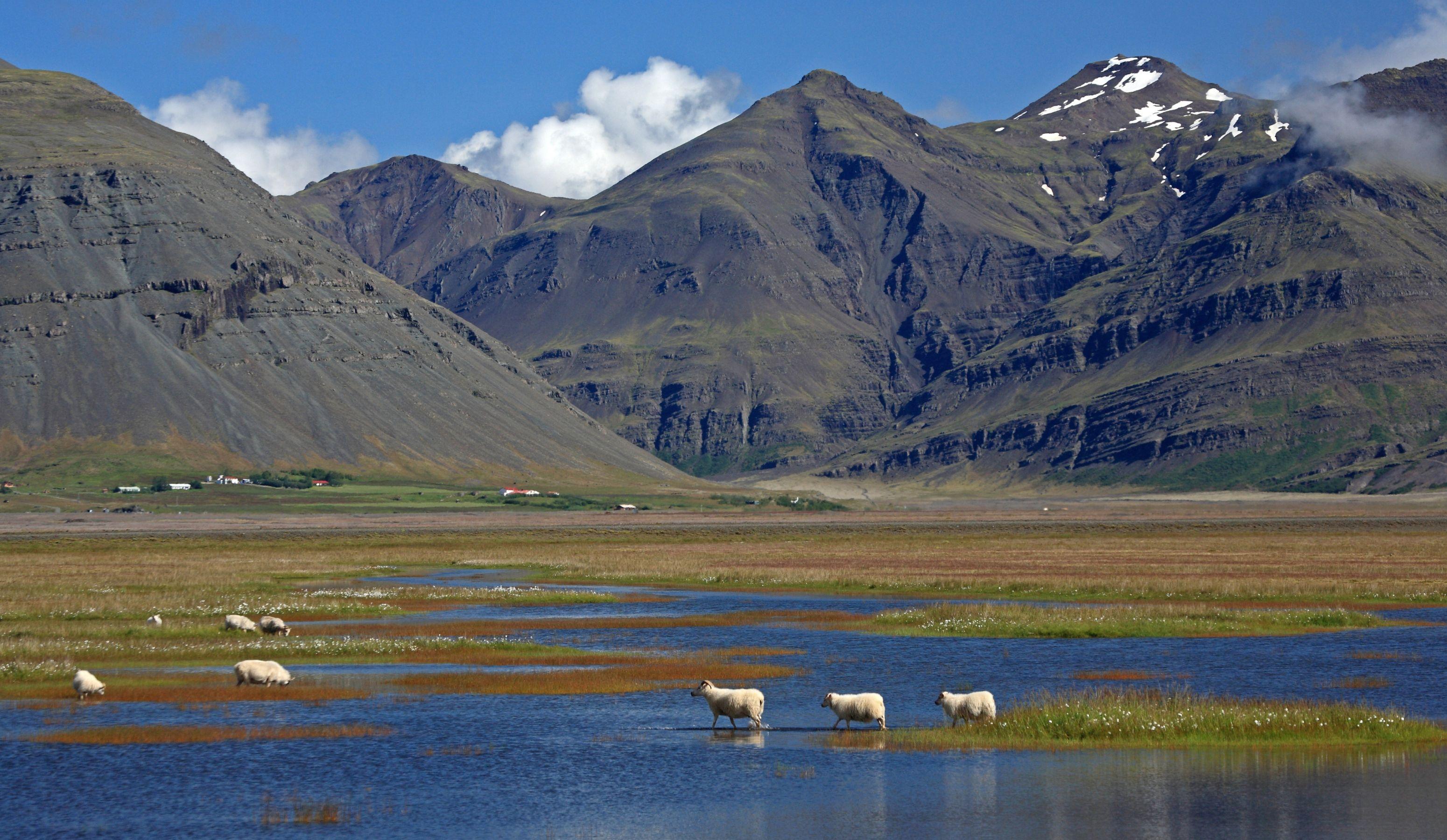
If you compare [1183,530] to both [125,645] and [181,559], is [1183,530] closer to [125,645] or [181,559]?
[181,559]

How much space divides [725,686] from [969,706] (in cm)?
1096

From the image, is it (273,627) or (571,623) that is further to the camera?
(571,623)

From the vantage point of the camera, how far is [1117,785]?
3238 centimetres

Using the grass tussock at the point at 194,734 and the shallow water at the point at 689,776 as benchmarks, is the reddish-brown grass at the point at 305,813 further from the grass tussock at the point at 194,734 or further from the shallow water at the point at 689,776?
the grass tussock at the point at 194,734

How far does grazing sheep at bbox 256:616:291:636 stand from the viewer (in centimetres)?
5988

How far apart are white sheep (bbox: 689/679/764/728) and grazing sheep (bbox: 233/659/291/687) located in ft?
50.6

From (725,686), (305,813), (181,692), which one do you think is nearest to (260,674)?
(181,692)

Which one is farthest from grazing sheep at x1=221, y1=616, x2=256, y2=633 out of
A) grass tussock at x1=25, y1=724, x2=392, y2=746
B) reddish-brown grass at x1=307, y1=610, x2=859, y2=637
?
grass tussock at x1=25, y1=724, x2=392, y2=746

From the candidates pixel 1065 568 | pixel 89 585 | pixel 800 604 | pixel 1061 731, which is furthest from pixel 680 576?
pixel 1061 731

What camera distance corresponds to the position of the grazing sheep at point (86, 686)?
4362 cm

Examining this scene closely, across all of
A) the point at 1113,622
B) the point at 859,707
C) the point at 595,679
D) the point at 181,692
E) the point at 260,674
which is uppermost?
the point at 859,707

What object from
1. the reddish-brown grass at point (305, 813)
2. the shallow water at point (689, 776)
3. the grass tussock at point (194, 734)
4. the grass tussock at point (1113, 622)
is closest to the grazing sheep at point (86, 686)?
the shallow water at point (689, 776)

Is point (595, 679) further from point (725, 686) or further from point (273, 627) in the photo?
point (273, 627)

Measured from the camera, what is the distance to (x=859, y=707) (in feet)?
126
